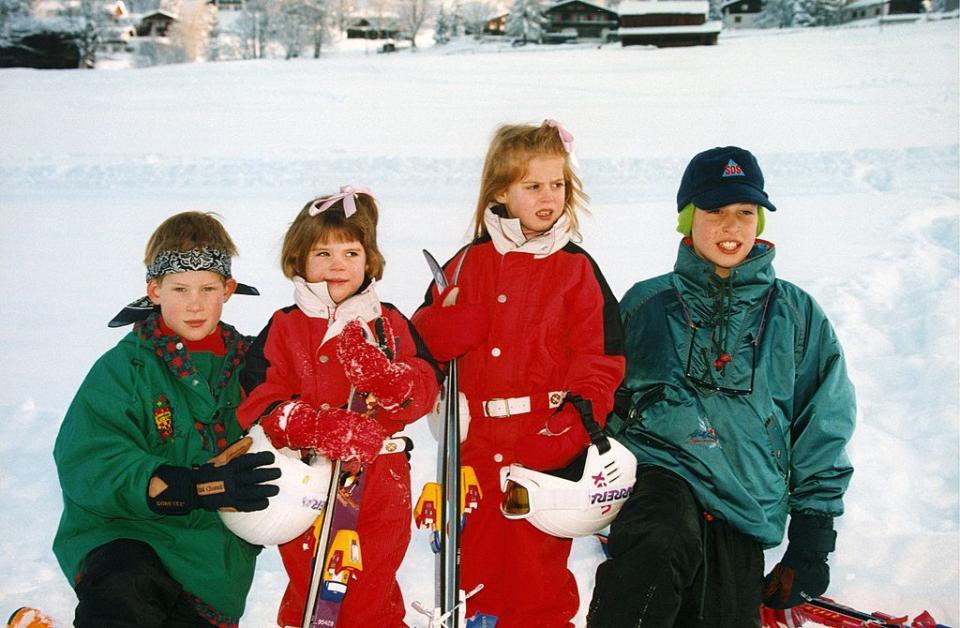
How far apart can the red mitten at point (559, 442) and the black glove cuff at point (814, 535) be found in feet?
2.65

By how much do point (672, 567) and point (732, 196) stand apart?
1.38 m

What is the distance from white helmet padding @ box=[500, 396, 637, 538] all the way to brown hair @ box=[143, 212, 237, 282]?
1.42 m

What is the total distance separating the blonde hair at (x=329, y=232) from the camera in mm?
3006

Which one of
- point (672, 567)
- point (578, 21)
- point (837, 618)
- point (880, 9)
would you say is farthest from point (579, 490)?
point (578, 21)

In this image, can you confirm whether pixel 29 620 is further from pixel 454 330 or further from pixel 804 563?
pixel 804 563

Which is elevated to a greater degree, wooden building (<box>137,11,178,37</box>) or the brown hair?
wooden building (<box>137,11,178,37</box>)

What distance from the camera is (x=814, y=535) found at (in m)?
2.81

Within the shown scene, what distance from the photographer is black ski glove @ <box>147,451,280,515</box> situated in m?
2.62

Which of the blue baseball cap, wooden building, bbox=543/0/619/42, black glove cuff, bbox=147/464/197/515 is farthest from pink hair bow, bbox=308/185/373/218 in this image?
wooden building, bbox=543/0/619/42

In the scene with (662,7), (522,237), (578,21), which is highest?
(662,7)

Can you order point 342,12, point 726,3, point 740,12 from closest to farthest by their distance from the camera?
point 740,12 → point 726,3 → point 342,12

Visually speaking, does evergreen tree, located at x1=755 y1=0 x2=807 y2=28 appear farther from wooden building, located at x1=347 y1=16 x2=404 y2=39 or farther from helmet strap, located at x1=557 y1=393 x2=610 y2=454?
helmet strap, located at x1=557 y1=393 x2=610 y2=454

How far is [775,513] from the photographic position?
289 centimetres

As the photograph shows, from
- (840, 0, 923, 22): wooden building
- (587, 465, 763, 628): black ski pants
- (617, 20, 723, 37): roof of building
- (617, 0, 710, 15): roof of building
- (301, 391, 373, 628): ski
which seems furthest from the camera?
(617, 20, 723, 37): roof of building
